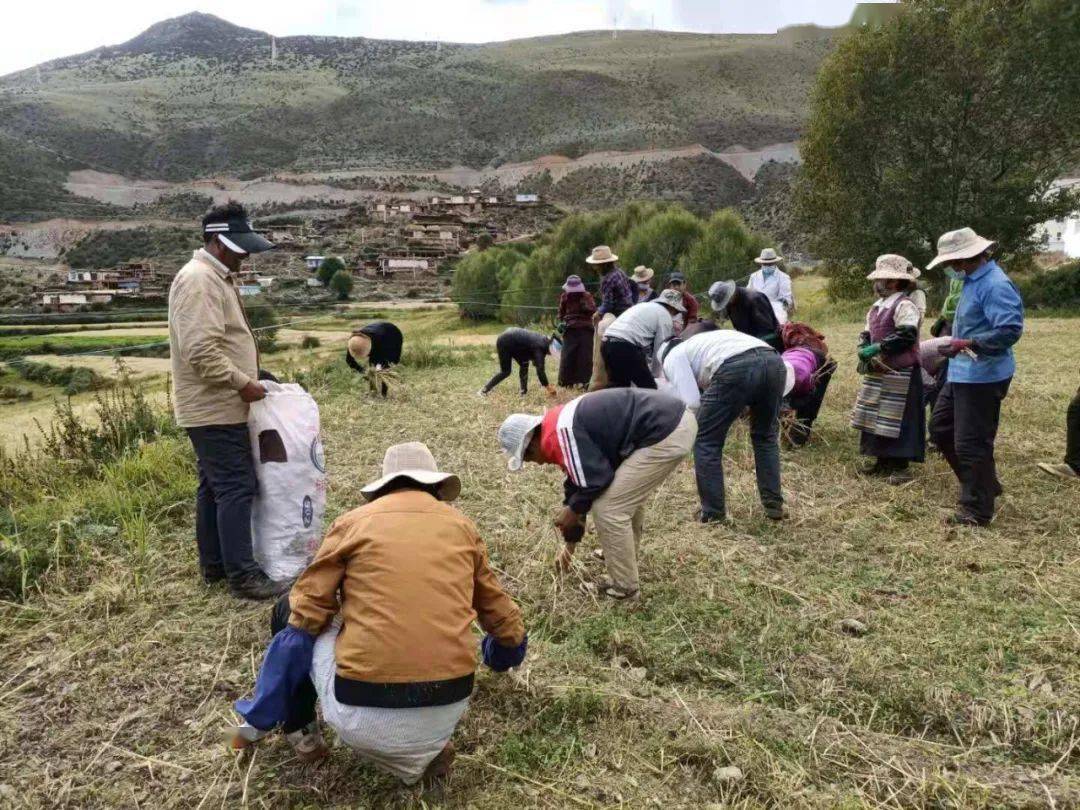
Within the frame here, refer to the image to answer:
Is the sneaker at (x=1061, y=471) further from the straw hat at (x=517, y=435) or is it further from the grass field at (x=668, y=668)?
the straw hat at (x=517, y=435)

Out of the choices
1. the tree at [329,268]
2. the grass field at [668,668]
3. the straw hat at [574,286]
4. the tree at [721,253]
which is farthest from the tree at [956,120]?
the tree at [329,268]

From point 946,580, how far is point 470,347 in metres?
11.4

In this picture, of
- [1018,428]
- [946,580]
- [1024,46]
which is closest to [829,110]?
[1024,46]

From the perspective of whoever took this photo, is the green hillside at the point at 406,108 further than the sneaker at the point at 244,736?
Yes

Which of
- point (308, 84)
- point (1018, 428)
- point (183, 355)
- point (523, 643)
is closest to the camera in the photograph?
point (523, 643)

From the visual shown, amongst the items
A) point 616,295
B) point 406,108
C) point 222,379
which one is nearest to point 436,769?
point 222,379

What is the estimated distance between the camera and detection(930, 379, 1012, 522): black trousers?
4066 millimetres

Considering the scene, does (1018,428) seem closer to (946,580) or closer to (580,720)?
(946,580)

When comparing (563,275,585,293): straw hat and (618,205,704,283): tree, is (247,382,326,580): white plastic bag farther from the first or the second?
(618,205,704,283): tree

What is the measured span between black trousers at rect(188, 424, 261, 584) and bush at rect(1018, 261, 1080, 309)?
20181 millimetres

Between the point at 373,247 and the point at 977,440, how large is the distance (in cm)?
4078

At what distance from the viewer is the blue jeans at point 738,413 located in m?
4.06

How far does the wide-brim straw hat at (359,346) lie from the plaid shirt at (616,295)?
3.35 metres

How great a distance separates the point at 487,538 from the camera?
160 inches
